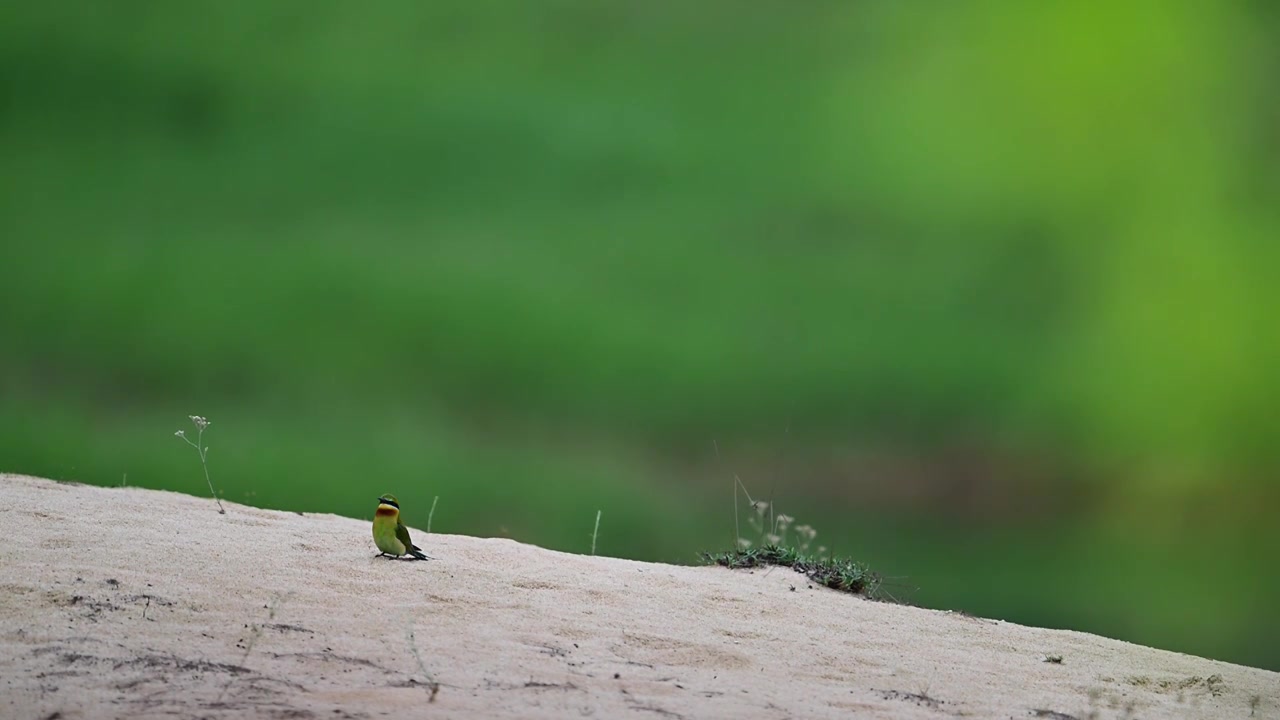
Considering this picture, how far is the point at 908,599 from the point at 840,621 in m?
1.29

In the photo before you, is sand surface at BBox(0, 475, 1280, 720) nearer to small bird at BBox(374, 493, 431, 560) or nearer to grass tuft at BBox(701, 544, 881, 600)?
small bird at BBox(374, 493, 431, 560)

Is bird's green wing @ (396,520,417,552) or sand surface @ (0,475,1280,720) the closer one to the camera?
sand surface @ (0,475,1280,720)

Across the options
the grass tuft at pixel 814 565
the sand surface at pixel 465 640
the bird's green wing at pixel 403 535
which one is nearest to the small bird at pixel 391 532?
the bird's green wing at pixel 403 535

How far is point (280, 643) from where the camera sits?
11.6ft

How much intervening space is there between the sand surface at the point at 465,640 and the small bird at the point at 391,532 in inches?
4.5

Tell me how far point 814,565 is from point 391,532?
7.60 feet

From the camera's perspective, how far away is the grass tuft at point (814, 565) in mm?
5812

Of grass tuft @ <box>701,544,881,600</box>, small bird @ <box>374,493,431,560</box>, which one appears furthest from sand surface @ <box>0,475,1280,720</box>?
grass tuft @ <box>701,544,881,600</box>

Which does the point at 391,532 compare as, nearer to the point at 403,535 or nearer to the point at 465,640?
the point at 403,535

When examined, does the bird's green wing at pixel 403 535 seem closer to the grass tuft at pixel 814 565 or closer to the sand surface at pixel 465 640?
the sand surface at pixel 465 640

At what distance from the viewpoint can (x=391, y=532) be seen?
467cm

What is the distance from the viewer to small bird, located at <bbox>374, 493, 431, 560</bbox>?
15.3ft

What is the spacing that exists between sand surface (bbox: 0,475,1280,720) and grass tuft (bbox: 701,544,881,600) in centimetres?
25

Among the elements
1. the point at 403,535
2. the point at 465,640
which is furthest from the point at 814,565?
the point at 465,640
